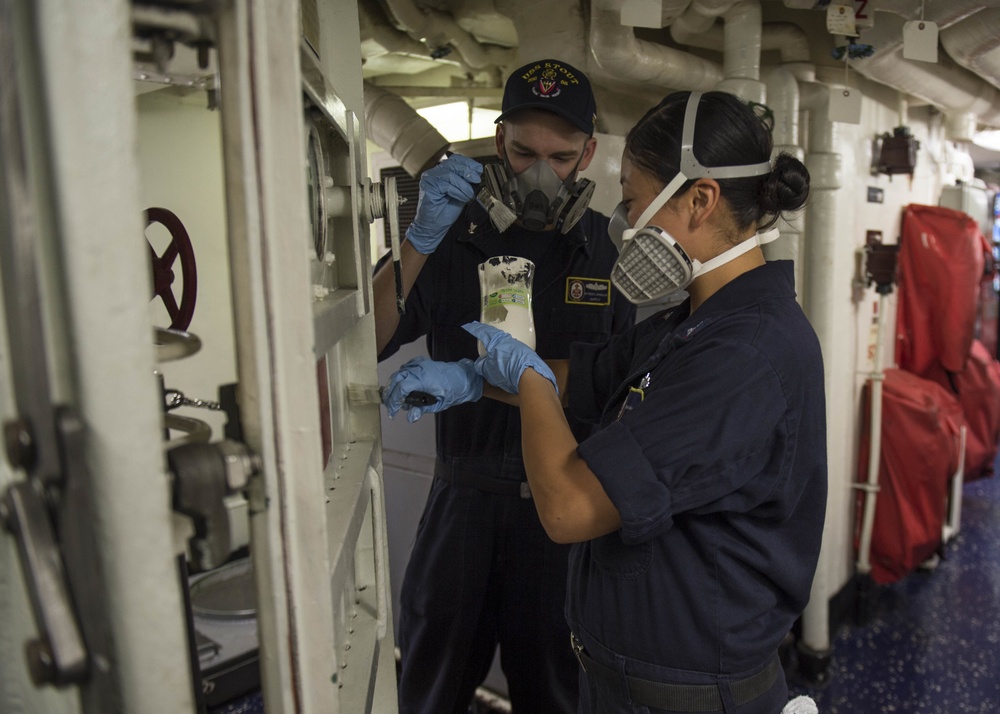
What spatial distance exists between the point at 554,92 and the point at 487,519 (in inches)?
44.9

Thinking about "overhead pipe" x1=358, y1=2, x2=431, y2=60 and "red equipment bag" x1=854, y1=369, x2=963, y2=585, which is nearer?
"overhead pipe" x1=358, y1=2, x2=431, y2=60

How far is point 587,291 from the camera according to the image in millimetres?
1891

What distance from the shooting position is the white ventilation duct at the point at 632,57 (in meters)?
2.00

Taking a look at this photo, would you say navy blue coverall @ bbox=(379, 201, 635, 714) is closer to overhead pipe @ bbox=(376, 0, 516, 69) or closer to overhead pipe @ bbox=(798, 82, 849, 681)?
overhead pipe @ bbox=(376, 0, 516, 69)

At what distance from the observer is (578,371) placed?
164 cm

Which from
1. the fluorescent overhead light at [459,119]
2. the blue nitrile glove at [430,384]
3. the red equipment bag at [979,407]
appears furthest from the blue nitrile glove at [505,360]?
the red equipment bag at [979,407]

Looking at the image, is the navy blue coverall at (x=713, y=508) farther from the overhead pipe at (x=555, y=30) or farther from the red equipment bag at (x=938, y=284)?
the red equipment bag at (x=938, y=284)

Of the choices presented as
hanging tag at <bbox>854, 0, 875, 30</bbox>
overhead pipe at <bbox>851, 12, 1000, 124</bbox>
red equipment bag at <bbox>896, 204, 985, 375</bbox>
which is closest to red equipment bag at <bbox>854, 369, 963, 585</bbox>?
red equipment bag at <bbox>896, 204, 985, 375</bbox>

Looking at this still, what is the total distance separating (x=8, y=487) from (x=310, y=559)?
10.2 inches

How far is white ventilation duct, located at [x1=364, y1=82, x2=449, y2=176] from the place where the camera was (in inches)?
106

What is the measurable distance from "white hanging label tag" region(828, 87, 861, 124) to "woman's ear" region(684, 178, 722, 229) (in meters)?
1.47

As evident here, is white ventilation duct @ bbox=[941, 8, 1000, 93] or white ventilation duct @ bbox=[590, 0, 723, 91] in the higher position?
white ventilation duct @ bbox=[941, 8, 1000, 93]

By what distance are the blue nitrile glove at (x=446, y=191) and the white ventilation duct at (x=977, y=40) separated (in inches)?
80.0

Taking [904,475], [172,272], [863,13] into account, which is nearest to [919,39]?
[863,13]
